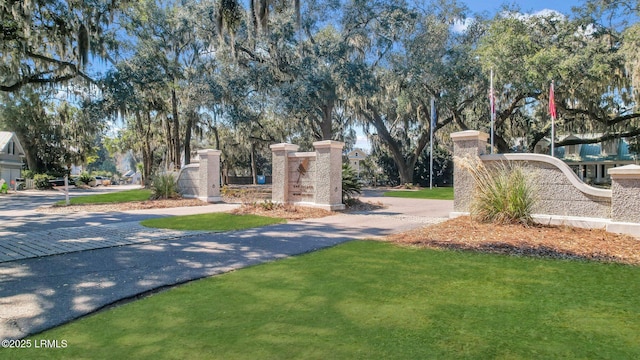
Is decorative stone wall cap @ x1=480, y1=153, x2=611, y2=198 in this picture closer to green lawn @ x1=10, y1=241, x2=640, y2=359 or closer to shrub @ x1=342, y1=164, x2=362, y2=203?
green lawn @ x1=10, y1=241, x2=640, y2=359

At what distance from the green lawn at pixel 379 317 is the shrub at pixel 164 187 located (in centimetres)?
1438

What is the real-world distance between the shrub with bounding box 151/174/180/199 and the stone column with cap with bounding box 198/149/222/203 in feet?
4.67

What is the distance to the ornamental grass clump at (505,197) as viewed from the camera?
827 centimetres

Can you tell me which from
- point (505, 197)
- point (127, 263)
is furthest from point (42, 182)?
point (505, 197)

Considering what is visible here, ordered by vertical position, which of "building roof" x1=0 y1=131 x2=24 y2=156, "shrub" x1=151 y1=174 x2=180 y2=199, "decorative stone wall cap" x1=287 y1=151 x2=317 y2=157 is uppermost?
"building roof" x1=0 y1=131 x2=24 y2=156

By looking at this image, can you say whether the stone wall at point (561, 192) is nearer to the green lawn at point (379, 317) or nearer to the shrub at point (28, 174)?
the green lawn at point (379, 317)

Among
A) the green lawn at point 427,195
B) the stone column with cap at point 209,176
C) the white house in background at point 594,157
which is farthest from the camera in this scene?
the white house in background at point 594,157

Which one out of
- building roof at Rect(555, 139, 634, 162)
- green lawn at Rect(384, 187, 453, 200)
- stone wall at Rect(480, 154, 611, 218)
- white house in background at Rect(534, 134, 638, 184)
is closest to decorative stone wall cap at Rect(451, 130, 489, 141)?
stone wall at Rect(480, 154, 611, 218)

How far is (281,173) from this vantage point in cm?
1447

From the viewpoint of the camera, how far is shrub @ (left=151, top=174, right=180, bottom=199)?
728 inches

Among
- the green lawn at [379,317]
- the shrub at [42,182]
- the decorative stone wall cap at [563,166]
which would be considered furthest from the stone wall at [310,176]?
the shrub at [42,182]

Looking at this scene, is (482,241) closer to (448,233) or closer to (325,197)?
(448,233)

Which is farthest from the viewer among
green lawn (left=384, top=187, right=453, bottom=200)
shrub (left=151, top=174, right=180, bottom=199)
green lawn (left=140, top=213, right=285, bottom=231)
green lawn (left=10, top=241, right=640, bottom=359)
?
green lawn (left=384, top=187, right=453, bottom=200)

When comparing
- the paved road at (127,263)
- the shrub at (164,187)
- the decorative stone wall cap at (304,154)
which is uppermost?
the decorative stone wall cap at (304,154)
